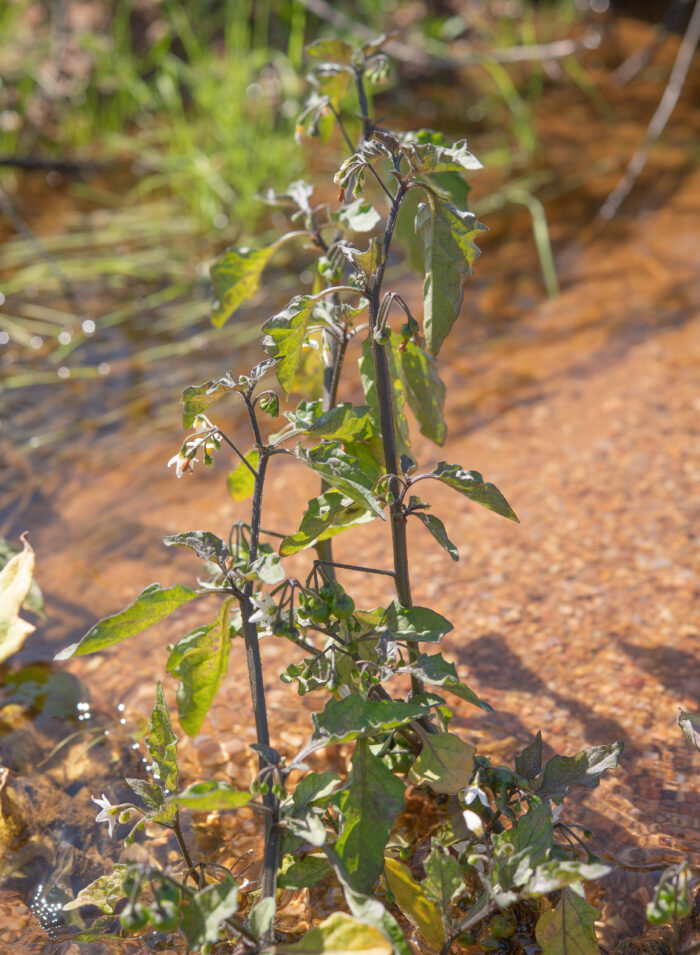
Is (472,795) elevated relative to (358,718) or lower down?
lower down

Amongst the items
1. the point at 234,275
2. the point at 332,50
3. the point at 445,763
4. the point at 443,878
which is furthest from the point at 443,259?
the point at 443,878

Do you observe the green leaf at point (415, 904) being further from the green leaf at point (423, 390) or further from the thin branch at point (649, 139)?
the thin branch at point (649, 139)

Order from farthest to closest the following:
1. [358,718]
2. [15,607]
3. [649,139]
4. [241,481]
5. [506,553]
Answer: [649,139] < [506,553] < [15,607] < [241,481] < [358,718]

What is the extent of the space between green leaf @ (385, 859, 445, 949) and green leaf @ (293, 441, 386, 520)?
0.46 metres

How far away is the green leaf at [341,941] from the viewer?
0.84m

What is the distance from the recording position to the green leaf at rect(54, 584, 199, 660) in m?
0.94

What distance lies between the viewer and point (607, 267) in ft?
9.07

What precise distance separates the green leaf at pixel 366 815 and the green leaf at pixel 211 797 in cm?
16

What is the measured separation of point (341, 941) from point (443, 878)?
0.18 meters

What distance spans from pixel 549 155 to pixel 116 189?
5.76 ft

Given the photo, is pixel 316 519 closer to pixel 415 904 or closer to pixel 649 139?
pixel 415 904

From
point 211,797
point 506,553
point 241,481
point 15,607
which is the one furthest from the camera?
point 506,553

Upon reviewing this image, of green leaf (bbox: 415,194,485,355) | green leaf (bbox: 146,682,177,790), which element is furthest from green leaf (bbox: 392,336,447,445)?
green leaf (bbox: 146,682,177,790)

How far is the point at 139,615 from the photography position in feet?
3.14
